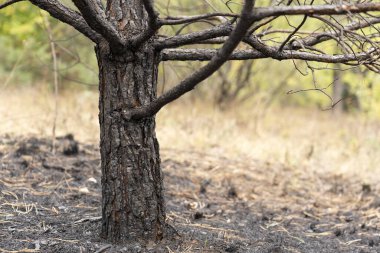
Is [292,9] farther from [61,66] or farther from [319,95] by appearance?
[319,95]

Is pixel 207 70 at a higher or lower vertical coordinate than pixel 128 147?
higher

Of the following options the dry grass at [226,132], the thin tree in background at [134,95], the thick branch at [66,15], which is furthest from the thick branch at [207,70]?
the dry grass at [226,132]

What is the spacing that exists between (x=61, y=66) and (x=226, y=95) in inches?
109

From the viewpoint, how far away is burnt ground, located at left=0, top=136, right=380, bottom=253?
2.95 m

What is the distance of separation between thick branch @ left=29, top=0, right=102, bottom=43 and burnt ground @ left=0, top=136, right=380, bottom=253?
3.50 ft

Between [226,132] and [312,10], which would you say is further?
[226,132]

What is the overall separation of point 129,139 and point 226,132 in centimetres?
463

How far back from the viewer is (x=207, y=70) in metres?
2.19

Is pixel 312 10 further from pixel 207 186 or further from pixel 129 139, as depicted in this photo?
pixel 207 186

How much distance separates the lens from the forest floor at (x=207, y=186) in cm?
307

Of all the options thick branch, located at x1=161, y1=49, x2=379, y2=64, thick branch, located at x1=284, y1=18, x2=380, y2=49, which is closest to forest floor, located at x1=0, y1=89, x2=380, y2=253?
thick branch, located at x1=161, y1=49, x2=379, y2=64

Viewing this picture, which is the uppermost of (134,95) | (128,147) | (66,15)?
(66,15)

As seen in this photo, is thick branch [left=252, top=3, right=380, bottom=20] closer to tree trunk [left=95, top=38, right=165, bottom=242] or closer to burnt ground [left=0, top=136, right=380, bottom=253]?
tree trunk [left=95, top=38, right=165, bottom=242]

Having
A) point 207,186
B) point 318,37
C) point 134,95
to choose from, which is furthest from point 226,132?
point 134,95
